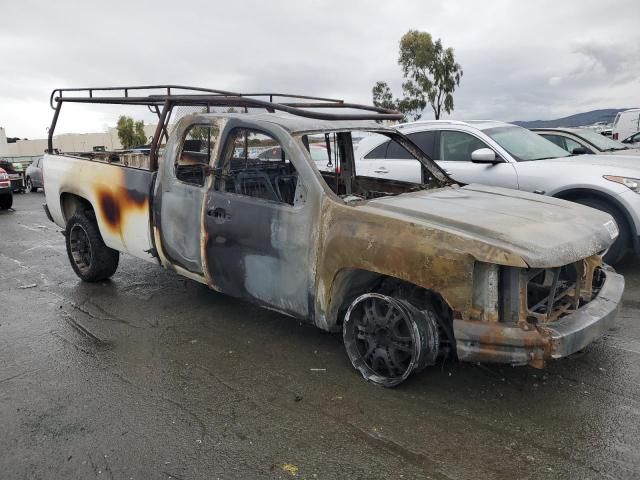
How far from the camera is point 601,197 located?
5.90m

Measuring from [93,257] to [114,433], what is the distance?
3178 millimetres

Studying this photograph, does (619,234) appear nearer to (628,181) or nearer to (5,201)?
(628,181)

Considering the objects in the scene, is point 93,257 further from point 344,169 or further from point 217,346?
point 344,169

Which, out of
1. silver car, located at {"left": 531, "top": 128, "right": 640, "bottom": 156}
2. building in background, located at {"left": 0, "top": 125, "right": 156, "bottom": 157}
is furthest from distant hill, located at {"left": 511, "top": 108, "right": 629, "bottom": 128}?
building in background, located at {"left": 0, "top": 125, "right": 156, "bottom": 157}

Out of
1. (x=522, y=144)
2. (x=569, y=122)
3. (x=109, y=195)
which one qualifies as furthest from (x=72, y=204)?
(x=569, y=122)

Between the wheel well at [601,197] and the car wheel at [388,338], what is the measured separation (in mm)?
3433

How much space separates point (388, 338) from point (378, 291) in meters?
0.33

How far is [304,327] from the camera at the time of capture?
4.66 metres

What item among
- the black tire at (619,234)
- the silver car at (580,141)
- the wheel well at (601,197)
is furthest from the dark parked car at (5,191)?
the black tire at (619,234)

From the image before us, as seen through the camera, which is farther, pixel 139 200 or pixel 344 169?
pixel 344 169

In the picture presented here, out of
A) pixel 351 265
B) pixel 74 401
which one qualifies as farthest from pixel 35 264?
Result: pixel 351 265

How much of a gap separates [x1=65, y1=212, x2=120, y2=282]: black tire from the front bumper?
416 centimetres

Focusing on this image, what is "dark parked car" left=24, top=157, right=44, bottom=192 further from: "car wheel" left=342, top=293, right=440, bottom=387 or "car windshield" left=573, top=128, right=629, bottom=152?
"car wheel" left=342, top=293, right=440, bottom=387

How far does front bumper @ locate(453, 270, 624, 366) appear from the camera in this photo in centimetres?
299
